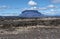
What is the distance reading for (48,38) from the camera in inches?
1272

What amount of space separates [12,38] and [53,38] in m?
6.49

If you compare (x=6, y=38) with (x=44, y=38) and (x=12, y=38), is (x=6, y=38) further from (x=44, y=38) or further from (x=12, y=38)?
(x=44, y=38)

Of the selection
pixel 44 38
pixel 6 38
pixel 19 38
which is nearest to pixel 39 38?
pixel 44 38

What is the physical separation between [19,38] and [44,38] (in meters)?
3.98

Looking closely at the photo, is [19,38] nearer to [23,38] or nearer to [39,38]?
[23,38]

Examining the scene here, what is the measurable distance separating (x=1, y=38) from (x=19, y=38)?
2858 mm

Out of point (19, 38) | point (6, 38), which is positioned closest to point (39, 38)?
point (19, 38)

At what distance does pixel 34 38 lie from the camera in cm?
3309

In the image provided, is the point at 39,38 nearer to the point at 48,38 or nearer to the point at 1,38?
the point at 48,38

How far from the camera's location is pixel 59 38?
33.0 metres

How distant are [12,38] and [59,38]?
7.49m

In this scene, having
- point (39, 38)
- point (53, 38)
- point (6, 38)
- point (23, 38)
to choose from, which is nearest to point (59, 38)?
point (53, 38)

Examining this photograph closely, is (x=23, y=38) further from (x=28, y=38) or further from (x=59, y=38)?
(x=59, y=38)

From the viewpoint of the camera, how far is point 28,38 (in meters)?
33.2
